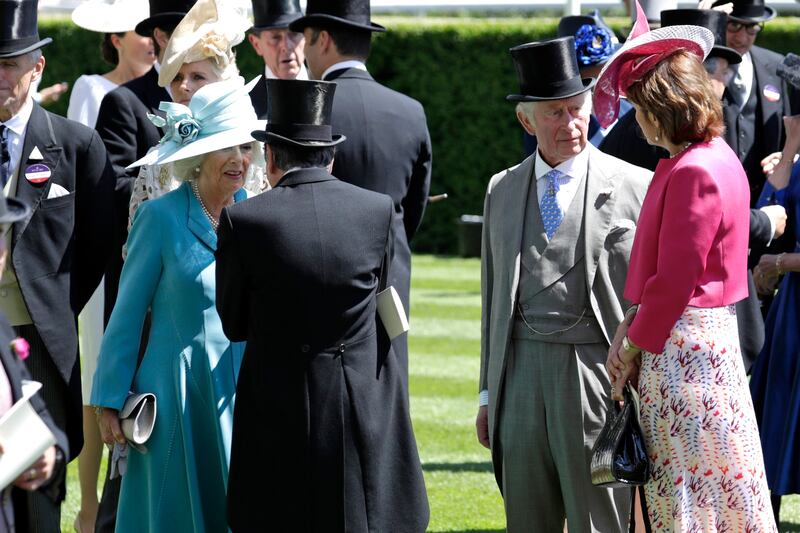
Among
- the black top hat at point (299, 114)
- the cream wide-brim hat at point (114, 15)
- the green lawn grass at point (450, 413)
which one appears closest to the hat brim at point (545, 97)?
the black top hat at point (299, 114)

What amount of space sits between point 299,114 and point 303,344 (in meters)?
0.82

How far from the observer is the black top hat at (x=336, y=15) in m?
6.64

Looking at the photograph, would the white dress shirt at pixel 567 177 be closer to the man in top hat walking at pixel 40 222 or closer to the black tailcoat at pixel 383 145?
the black tailcoat at pixel 383 145

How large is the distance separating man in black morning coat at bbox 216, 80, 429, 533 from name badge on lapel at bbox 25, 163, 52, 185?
1.30 m

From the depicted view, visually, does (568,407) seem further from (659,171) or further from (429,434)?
(429,434)

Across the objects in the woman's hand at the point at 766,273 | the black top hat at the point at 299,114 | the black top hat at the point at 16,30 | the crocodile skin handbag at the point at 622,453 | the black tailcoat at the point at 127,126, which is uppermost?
the black top hat at the point at 16,30

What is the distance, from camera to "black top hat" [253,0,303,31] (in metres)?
7.61

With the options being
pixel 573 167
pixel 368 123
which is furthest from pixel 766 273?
pixel 368 123

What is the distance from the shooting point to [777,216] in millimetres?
6004

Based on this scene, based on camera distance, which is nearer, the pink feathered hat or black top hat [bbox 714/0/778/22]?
the pink feathered hat

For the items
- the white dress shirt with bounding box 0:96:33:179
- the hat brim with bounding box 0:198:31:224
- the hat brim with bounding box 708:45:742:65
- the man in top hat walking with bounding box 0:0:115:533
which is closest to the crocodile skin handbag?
the hat brim with bounding box 0:198:31:224

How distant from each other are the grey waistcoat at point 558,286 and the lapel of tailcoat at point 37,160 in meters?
2.01

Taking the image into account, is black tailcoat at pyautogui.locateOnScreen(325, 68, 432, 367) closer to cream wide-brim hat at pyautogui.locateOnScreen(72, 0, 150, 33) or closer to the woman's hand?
cream wide-brim hat at pyautogui.locateOnScreen(72, 0, 150, 33)

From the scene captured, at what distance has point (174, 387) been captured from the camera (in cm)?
493
